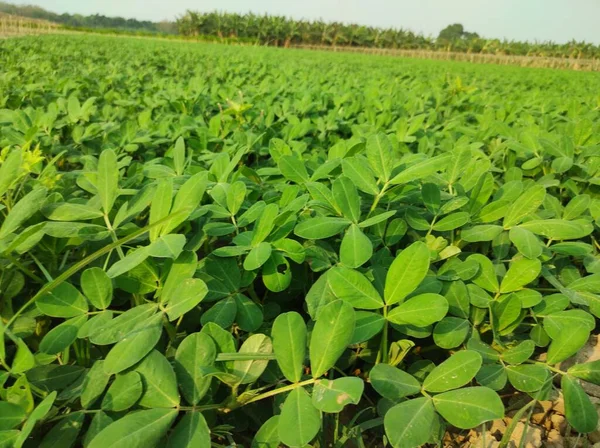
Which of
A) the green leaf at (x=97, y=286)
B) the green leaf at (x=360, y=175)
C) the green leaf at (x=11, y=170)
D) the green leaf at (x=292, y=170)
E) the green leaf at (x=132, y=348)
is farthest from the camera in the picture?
the green leaf at (x=292, y=170)

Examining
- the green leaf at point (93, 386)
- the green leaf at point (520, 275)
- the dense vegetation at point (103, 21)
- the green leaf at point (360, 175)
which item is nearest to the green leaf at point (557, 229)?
the green leaf at point (520, 275)

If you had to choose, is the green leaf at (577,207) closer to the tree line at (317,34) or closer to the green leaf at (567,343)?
the green leaf at (567,343)

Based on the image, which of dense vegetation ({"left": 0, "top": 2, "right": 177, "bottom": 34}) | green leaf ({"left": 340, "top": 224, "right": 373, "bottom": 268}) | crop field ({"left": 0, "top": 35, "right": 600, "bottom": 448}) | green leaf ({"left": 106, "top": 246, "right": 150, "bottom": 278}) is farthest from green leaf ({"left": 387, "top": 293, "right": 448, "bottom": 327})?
dense vegetation ({"left": 0, "top": 2, "right": 177, "bottom": 34})

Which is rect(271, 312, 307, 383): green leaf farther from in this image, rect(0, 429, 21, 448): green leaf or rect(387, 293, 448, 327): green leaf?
rect(0, 429, 21, 448): green leaf

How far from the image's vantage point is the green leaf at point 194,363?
58cm

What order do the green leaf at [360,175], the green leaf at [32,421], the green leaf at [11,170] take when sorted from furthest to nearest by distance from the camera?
the green leaf at [360,175] → the green leaf at [11,170] → the green leaf at [32,421]

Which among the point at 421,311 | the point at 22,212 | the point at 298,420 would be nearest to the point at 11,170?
the point at 22,212

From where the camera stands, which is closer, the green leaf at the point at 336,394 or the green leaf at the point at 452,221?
the green leaf at the point at 336,394

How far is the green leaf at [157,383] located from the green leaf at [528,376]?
580 millimetres

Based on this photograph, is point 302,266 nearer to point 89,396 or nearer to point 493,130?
point 89,396

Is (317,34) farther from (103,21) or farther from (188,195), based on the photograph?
(103,21)

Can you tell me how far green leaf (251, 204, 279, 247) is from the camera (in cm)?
75

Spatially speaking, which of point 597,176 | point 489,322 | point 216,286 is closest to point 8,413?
point 216,286

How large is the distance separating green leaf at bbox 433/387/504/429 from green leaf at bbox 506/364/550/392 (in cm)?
19
